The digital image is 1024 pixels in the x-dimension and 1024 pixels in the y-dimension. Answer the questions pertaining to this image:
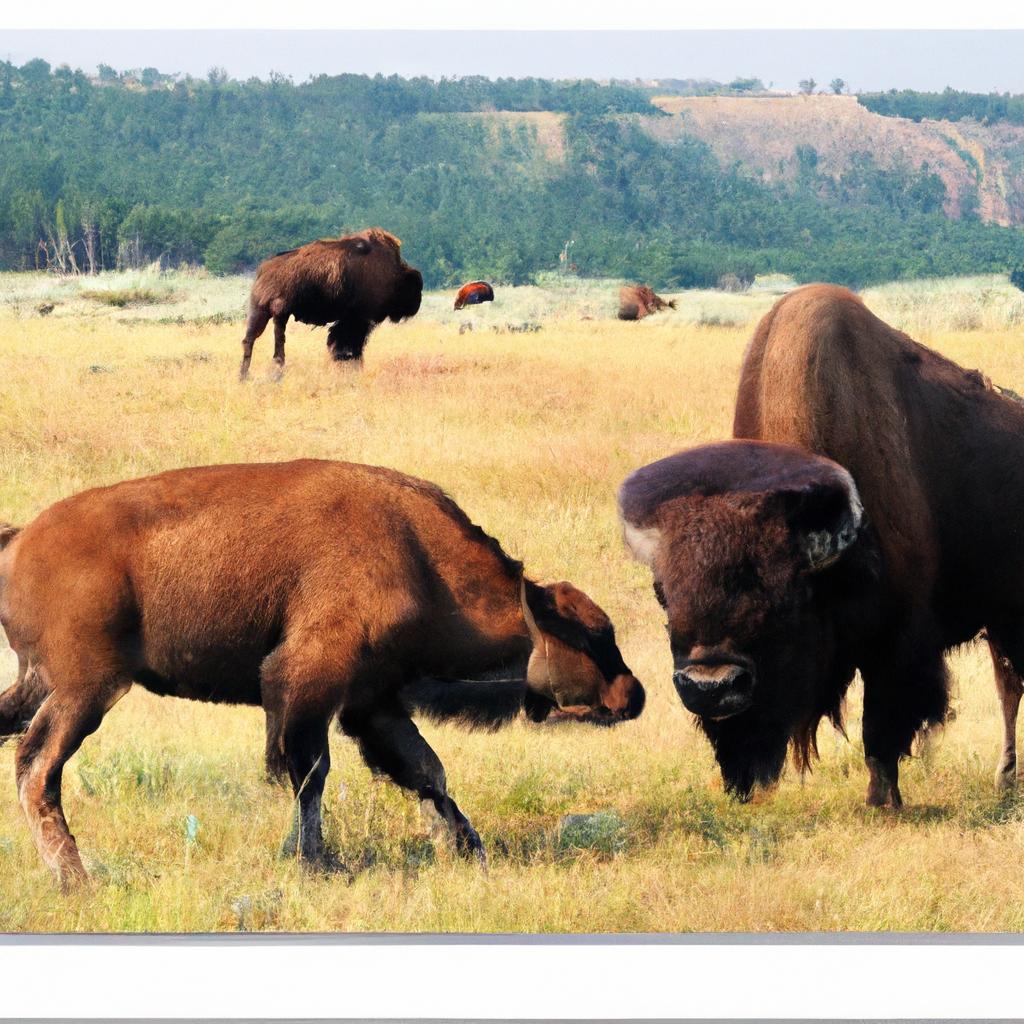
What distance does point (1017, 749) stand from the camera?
24.7 feet

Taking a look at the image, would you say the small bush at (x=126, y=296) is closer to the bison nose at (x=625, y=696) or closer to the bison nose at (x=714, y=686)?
the bison nose at (x=625, y=696)

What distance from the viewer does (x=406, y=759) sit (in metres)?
5.91

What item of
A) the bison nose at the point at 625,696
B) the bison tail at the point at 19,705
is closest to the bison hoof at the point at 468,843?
the bison nose at the point at 625,696

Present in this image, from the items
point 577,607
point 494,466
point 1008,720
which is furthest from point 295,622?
point 1008,720

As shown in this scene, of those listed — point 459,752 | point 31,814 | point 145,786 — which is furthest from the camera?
point 459,752

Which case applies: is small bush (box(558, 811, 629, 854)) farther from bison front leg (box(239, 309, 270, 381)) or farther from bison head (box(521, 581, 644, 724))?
bison front leg (box(239, 309, 270, 381))

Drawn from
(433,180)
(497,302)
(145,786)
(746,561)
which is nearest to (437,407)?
(497,302)

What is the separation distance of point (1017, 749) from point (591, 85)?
11.8ft

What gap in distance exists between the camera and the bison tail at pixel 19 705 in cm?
595

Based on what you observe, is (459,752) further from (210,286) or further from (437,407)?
(210,286)

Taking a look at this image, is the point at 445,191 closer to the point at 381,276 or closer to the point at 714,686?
the point at 381,276

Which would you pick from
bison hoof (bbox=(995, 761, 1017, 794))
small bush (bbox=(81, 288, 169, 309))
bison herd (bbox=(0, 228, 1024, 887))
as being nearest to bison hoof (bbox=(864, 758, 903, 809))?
bison herd (bbox=(0, 228, 1024, 887))

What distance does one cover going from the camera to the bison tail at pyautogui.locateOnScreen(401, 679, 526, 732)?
234 inches

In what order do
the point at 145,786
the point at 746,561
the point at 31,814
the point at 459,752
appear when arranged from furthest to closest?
1. the point at 459,752
2. the point at 145,786
3. the point at 31,814
4. the point at 746,561
